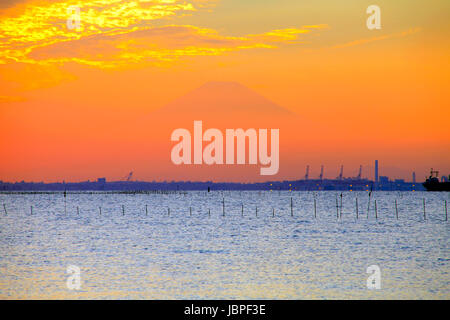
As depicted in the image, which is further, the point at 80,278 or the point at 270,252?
the point at 270,252

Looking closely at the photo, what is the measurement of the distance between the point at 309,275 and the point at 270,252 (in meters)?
13.5

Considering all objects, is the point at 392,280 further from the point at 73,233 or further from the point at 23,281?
the point at 73,233

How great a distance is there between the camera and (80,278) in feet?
107

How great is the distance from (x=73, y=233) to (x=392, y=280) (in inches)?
1861

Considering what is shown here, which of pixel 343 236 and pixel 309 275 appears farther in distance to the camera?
pixel 343 236

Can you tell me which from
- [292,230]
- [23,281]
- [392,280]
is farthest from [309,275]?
[292,230]
